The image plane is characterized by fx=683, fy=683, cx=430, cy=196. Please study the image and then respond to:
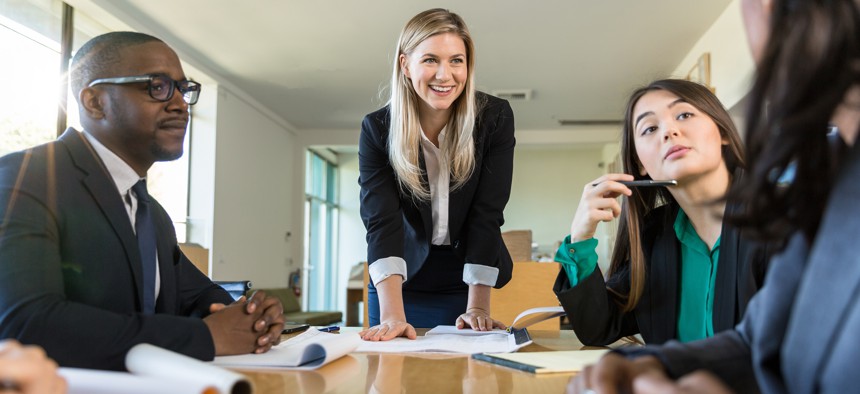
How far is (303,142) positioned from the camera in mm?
11047

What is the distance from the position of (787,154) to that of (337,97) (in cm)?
862

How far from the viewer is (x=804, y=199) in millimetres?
541

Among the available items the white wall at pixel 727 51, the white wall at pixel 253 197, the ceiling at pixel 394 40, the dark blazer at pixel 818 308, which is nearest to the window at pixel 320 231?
the white wall at pixel 253 197

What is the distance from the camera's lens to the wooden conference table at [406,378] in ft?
3.01

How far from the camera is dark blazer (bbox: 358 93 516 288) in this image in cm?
205

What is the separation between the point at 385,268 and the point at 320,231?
10930 millimetres

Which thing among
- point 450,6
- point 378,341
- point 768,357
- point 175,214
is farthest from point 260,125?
point 768,357

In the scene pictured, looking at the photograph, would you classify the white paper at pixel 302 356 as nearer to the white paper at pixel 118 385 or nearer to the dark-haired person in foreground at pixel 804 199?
the white paper at pixel 118 385

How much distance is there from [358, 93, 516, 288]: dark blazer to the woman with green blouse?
21.7 inches

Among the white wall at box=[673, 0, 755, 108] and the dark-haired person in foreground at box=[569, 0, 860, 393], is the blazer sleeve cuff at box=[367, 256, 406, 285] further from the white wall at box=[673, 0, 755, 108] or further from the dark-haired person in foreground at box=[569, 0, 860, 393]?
the white wall at box=[673, 0, 755, 108]

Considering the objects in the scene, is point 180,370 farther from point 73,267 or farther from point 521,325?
point 521,325

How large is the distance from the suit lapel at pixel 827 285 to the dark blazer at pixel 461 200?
4.95 feet

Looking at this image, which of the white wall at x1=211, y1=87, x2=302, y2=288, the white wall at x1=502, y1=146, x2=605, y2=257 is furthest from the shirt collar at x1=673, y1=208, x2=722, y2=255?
the white wall at x1=502, y1=146, x2=605, y2=257

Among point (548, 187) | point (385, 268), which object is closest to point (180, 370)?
point (385, 268)
